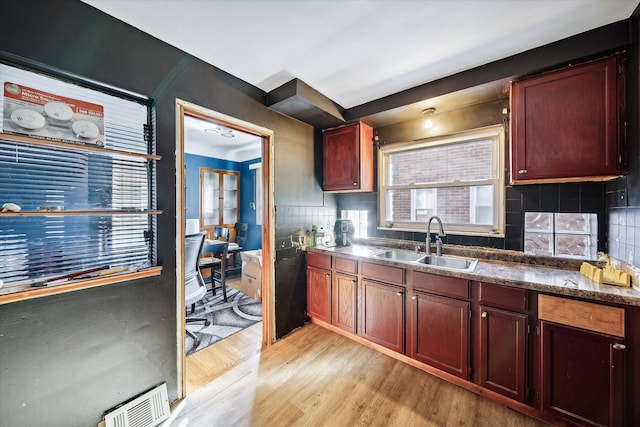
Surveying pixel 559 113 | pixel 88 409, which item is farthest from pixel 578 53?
pixel 88 409

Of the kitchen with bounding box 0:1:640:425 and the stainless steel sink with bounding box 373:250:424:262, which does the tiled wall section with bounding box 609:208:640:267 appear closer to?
the kitchen with bounding box 0:1:640:425

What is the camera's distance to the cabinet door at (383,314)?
204 centimetres

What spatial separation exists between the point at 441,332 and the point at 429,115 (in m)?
1.99

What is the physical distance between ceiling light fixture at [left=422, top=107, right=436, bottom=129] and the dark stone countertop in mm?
1256

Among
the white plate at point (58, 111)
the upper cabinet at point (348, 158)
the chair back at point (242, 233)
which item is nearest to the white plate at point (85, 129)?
the white plate at point (58, 111)

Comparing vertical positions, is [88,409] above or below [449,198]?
below

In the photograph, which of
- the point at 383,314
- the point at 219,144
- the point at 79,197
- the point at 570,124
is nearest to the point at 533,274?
the point at 570,124

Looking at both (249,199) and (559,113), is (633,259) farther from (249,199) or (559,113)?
(249,199)

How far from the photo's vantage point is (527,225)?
1969mm

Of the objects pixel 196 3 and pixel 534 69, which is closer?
pixel 196 3

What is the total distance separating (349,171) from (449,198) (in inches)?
42.5

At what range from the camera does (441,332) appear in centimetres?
182

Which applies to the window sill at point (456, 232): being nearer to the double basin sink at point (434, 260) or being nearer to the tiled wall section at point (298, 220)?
the double basin sink at point (434, 260)

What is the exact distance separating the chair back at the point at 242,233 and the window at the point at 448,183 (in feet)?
9.93
